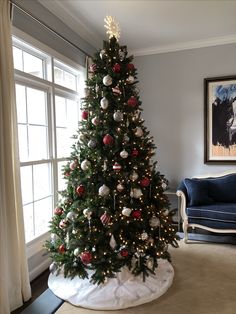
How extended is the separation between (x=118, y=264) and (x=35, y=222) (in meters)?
1.07

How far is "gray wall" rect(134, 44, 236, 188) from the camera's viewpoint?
159 inches

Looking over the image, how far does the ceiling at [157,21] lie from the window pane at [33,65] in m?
0.56

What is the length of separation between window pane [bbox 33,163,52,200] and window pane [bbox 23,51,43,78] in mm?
1003

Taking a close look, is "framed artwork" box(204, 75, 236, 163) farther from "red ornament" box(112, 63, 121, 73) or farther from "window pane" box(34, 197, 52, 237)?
"window pane" box(34, 197, 52, 237)

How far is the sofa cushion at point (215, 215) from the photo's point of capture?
3.20 meters

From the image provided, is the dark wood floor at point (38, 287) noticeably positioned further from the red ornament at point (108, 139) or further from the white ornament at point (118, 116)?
the white ornament at point (118, 116)

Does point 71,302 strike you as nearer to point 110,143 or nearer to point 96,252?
point 96,252

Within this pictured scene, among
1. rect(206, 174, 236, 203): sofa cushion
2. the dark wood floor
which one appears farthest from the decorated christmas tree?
rect(206, 174, 236, 203): sofa cushion

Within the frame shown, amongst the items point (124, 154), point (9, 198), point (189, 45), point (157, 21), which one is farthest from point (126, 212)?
point (189, 45)

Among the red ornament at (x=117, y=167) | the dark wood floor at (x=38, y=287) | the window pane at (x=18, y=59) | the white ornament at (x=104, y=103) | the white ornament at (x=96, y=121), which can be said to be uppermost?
the window pane at (x=18, y=59)

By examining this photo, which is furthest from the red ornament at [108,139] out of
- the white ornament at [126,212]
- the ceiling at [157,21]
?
the ceiling at [157,21]

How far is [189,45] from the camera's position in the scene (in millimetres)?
4035

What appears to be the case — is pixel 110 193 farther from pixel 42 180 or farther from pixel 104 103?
pixel 42 180

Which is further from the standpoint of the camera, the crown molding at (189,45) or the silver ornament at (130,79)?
the crown molding at (189,45)
